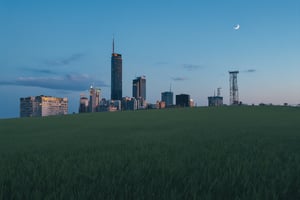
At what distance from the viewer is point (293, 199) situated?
3387 millimetres

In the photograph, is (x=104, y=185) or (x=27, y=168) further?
(x=27, y=168)

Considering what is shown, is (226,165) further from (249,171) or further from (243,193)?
(243,193)

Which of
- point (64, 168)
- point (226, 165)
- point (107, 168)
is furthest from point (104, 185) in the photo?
point (226, 165)

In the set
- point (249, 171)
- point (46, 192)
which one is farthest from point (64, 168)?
point (249, 171)

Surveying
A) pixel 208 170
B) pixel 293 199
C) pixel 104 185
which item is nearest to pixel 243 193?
pixel 293 199

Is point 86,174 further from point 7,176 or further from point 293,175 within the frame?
point 293,175

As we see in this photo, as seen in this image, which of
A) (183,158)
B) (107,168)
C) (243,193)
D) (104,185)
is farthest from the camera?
(183,158)

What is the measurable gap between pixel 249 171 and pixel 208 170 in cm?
76

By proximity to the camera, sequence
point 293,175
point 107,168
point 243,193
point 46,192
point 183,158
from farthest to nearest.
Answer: point 183,158 → point 107,168 → point 293,175 → point 46,192 → point 243,193

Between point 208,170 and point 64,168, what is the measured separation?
9.25ft

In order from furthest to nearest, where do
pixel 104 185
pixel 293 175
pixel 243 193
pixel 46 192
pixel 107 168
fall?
1. pixel 107 168
2. pixel 293 175
3. pixel 104 185
4. pixel 46 192
5. pixel 243 193

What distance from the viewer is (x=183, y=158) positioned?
18.9 feet

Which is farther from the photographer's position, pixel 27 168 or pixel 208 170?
pixel 27 168

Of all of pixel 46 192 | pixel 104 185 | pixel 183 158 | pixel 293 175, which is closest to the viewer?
pixel 46 192
